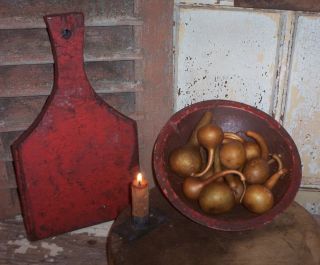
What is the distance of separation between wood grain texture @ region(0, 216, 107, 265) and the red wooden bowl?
0.54 m

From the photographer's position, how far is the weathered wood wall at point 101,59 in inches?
56.4

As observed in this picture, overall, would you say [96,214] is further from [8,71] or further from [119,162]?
[8,71]

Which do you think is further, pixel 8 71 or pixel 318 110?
pixel 318 110

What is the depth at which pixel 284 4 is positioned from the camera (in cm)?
144

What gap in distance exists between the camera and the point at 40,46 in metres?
1.47

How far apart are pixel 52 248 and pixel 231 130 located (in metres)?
0.80

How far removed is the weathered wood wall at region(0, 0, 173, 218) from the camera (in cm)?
143

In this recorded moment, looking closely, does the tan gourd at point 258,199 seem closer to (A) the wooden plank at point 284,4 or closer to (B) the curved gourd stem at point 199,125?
(B) the curved gourd stem at point 199,125

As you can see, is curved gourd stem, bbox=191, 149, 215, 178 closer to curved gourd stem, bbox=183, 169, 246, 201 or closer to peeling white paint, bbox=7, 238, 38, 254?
curved gourd stem, bbox=183, 169, 246, 201

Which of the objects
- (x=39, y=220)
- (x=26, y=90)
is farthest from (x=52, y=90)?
(x=39, y=220)

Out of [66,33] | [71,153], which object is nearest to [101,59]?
[66,33]

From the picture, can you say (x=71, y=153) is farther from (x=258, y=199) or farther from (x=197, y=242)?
(x=258, y=199)

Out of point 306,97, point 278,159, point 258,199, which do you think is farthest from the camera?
point 306,97

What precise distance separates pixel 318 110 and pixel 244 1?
0.51m
